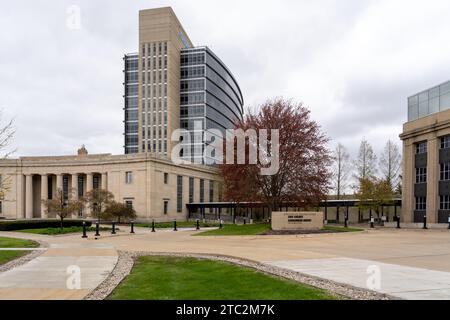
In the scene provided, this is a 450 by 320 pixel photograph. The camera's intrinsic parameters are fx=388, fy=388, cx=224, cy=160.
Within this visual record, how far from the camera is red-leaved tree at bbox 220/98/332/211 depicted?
31953 mm

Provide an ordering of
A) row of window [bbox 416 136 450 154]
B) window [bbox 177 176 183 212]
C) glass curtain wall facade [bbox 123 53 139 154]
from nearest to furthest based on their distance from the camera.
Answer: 1. row of window [bbox 416 136 450 154]
2. window [bbox 177 176 183 212]
3. glass curtain wall facade [bbox 123 53 139 154]

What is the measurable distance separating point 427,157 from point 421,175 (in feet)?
8.43

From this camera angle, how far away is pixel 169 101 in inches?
4264

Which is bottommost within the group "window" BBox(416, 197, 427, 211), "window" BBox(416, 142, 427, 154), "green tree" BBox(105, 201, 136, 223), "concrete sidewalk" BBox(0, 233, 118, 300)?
"green tree" BBox(105, 201, 136, 223)

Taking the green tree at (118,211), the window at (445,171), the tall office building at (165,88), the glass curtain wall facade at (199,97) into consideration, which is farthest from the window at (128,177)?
the glass curtain wall facade at (199,97)

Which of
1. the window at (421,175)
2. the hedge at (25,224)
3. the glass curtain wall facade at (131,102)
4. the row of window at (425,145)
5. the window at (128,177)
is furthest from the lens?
the glass curtain wall facade at (131,102)

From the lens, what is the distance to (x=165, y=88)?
109 m

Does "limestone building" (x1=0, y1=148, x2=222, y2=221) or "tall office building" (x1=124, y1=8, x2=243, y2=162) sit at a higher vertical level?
"tall office building" (x1=124, y1=8, x2=243, y2=162)

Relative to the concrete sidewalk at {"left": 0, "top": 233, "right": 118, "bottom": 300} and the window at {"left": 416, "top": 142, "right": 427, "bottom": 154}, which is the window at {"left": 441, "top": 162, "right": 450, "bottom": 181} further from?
the concrete sidewalk at {"left": 0, "top": 233, "right": 118, "bottom": 300}

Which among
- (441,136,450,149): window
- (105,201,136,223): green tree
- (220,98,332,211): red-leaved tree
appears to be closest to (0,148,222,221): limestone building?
(105,201,136,223): green tree

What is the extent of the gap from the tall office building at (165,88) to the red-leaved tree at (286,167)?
2918 inches

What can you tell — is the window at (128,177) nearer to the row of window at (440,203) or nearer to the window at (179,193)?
the window at (179,193)

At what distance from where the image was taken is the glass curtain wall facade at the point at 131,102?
11444cm

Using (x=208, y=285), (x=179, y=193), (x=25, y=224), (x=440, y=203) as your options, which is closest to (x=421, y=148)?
(x=440, y=203)
